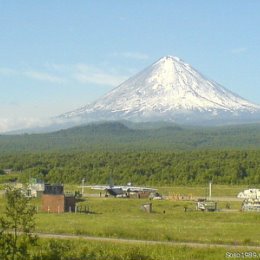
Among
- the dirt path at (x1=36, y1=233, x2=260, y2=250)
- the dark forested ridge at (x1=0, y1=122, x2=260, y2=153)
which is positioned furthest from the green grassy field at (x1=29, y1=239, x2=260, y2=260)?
the dark forested ridge at (x1=0, y1=122, x2=260, y2=153)

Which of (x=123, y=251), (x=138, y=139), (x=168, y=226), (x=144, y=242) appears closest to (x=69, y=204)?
(x=168, y=226)

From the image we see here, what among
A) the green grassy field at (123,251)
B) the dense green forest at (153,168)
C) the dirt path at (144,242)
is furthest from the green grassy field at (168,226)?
the dense green forest at (153,168)

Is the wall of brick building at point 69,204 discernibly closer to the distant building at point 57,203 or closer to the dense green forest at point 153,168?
the distant building at point 57,203

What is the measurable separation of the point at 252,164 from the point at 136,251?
2355 inches

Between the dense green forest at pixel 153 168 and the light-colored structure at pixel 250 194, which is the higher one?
the dense green forest at pixel 153 168

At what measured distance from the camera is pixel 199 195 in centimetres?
5975

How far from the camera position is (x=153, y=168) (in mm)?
82250

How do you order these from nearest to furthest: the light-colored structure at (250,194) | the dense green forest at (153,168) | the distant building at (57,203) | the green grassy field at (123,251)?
the green grassy field at (123,251), the distant building at (57,203), the light-colored structure at (250,194), the dense green forest at (153,168)

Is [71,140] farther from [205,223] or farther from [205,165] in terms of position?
[205,223]

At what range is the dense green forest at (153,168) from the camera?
75.3 m

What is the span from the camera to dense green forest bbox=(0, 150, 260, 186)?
75312mm

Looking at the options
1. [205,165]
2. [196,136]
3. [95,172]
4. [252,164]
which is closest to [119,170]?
[95,172]

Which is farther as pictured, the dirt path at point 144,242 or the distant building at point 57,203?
the distant building at point 57,203

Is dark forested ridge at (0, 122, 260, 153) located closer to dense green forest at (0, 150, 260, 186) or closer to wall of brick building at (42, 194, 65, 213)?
dense green forest at (0, 150, 260, 186)
